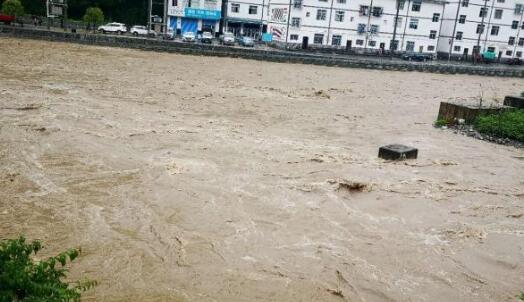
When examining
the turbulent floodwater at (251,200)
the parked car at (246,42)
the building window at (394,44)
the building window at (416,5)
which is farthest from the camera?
the building window at (394,44)

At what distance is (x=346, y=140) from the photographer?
14367 millimetres

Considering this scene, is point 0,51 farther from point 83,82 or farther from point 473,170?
point 473,170

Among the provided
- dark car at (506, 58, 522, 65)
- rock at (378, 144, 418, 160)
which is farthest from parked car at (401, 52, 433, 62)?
rock at (378, 144, 418, 160)

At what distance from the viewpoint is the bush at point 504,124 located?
14867mm

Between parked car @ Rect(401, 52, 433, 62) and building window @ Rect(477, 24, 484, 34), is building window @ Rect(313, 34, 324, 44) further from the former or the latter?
building window @ Rect(477, 24, 484, 34)

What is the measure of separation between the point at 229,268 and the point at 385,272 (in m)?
2.24

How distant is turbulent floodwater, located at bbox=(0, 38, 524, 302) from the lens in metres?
6.40

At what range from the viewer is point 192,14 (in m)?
53.0

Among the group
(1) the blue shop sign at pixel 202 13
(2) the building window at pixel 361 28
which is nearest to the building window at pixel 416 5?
(2) the building window at pixel 361 28

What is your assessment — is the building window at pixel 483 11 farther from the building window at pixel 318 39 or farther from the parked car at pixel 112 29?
the parked car at pixel 112 29

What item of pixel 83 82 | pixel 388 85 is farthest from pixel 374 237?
pixel 388 85

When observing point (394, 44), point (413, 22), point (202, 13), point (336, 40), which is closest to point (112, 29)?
point (202, 13)

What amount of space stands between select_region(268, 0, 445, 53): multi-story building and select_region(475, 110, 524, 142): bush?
122 feet

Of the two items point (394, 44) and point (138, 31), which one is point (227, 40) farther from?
point (394, 44)
